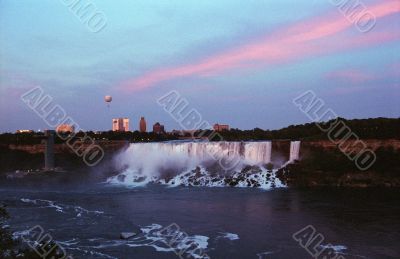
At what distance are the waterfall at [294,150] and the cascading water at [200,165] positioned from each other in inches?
80.3

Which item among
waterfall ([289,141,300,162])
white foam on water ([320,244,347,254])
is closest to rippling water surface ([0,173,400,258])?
white foam on water ([320,244,347,254])

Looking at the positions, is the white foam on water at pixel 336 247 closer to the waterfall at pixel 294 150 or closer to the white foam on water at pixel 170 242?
the white foam on water at pixel 170 242

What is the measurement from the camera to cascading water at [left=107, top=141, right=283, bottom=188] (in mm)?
39500

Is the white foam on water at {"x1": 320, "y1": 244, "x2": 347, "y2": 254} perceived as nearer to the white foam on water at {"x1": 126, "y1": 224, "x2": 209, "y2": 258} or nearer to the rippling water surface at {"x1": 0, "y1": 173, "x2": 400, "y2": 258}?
the rippling water surface at {"x1": 0, "y1": 173, "x2": 400, "y2": 258}

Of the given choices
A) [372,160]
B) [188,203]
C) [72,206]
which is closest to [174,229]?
[188,203]

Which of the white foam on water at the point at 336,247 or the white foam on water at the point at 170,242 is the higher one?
the white foam on water at the point at 170,242

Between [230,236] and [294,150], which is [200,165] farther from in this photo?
[230,236]

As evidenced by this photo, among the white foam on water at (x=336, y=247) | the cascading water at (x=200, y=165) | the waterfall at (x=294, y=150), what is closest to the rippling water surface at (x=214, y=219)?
the white foam on water at (x=336, y=247)

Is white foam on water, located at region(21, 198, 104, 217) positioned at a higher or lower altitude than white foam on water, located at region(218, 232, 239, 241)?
higher

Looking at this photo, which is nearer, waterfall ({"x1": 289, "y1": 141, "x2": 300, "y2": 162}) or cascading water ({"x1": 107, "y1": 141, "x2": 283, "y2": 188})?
cascading water ({"x1": 107, "y1": 141, "x2": 283, "y2": 188})

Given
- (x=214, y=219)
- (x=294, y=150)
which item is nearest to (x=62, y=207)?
(x=214, y=219)

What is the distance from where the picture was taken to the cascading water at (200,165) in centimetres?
3950

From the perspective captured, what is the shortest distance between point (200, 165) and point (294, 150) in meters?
9.04

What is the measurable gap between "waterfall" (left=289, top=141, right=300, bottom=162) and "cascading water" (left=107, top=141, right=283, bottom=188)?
6.69 feet
